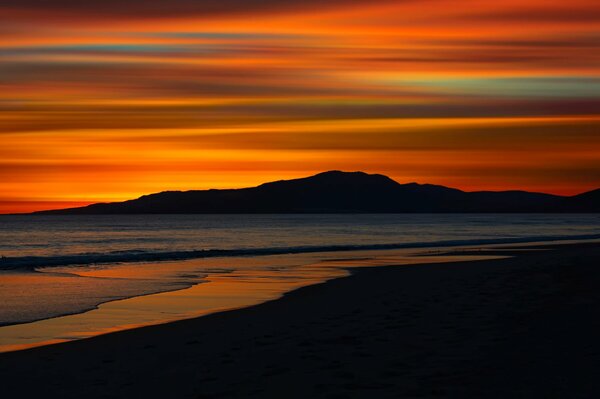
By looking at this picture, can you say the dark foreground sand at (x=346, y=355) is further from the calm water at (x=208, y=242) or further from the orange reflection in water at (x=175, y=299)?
the calm water at (x=208, y=242)

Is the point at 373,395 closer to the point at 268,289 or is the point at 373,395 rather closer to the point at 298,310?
the point at 298,310

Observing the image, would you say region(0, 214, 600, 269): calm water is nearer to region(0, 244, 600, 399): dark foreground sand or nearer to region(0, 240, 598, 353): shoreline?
region(0, 240, 598, 353): shoreline

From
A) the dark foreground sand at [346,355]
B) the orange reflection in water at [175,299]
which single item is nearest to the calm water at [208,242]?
the orange reflection in water at [175,299]

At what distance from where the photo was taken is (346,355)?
463 inches

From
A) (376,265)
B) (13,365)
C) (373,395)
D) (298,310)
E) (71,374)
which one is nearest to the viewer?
(373,395)

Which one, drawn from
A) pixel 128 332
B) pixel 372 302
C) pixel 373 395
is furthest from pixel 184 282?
pixel 373 395

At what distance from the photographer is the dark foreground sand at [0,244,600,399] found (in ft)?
32.1

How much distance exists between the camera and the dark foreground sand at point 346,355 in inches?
385

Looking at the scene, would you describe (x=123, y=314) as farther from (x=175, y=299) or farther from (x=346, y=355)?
(x=346, y=355)

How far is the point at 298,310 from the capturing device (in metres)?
17.9

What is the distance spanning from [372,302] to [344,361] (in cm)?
778

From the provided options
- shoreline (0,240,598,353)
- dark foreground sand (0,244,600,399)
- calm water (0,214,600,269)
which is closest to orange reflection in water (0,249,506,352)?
shoreline (0,240,598,353)

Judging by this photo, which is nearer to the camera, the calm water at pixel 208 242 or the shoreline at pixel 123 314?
the shoreline at pixel 123 314

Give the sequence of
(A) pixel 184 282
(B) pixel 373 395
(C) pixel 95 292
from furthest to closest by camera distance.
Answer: (A) pixel 184 282 < (C) pixel 95 292 < (B) pixel 373 395
